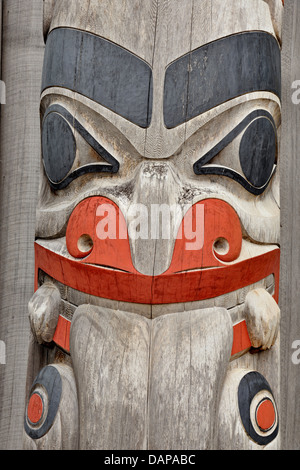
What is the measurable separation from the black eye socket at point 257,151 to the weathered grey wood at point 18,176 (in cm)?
133

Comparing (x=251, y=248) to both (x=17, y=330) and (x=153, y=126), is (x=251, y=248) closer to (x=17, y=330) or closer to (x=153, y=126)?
(x=153, y=126)

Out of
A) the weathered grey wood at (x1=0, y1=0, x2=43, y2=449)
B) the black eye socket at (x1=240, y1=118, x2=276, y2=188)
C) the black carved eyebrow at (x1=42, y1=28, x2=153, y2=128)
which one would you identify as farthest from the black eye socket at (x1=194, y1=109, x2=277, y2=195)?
the weathered grey wood at (x1=0, y1=0, x2=43, y2=449)

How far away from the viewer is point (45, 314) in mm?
2689

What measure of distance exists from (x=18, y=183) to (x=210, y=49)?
1.37 meters

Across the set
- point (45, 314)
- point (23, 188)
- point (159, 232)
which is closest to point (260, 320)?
point (159, 232)

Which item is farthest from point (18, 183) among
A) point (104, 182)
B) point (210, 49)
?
point (210, 49)

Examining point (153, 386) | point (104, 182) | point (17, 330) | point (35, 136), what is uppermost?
point (35, 136)

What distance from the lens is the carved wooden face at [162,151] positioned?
256 centimetres

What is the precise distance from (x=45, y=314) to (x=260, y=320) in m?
0.76

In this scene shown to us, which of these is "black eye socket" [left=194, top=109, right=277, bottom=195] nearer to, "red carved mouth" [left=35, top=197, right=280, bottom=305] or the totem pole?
the totem pole

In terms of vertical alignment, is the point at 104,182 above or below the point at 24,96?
below

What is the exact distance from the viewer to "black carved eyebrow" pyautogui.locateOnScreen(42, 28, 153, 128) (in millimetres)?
2635

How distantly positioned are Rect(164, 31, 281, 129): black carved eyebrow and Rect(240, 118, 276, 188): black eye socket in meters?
0.13

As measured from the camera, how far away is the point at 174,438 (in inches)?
96.3
